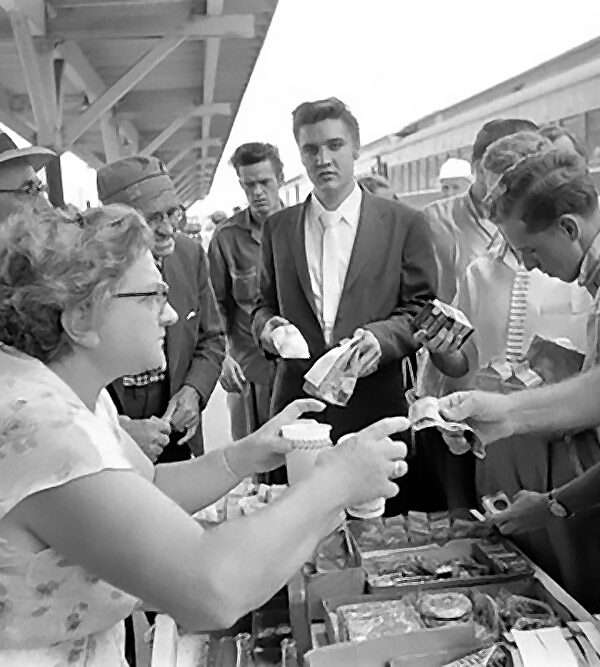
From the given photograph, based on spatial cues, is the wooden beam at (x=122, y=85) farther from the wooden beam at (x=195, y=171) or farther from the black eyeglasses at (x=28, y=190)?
the wooden beam at (x=195, y=171)

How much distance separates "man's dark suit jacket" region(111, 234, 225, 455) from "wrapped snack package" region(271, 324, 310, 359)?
506 millimetres

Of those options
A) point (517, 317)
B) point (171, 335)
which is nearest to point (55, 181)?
point (171, 335)

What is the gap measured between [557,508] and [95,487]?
1.08 m

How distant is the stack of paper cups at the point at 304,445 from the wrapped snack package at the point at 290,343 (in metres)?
0.70

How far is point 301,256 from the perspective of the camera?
273 cm

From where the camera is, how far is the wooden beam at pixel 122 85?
14.3 ft

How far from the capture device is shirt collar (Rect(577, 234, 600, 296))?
1.73 m

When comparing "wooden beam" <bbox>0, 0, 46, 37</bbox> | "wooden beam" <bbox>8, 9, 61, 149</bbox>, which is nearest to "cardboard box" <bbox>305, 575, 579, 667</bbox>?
"wooden beam" <bbox>0, 0, 46, 37</bbox>

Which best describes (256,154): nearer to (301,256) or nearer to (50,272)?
(301,256)

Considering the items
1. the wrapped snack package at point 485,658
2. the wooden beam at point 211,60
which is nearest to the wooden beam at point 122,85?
the wooden beam at point 211,60

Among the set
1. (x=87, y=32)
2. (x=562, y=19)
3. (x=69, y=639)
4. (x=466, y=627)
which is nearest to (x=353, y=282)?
(x=466, y=627)

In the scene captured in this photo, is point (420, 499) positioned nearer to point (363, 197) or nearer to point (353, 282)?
point (353, 282)

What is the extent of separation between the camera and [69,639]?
138 cm

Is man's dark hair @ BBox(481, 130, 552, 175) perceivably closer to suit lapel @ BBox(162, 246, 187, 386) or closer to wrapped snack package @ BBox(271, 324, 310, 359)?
wrapped snack package @ BBox(271, 324, 310, 359)
